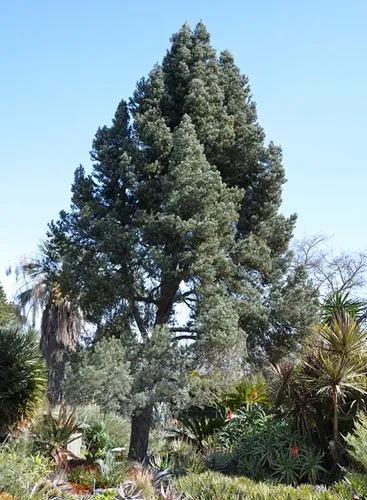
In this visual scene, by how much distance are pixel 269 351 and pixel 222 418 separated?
2792 mm

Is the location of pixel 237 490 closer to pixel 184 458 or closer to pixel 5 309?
pixel 184 458

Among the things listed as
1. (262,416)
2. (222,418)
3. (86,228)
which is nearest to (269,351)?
(222,418)

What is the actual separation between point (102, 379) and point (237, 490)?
6028mm

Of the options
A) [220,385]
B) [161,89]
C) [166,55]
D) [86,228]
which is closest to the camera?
[220,385]

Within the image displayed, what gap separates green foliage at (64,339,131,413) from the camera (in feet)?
48.9

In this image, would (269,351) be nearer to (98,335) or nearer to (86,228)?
(98,335)

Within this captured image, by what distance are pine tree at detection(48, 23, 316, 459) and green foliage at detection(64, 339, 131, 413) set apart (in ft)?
1.72

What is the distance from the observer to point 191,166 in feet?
56.3

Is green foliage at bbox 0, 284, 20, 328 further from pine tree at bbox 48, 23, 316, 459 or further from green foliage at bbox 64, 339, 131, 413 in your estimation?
green foliage at bbox 64, 339, 131, 413

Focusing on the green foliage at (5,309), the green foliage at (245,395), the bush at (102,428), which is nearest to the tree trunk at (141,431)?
the bush at (102,428)

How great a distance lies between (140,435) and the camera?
671 inches

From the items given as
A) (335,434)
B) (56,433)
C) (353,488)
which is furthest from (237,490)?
(56,433)

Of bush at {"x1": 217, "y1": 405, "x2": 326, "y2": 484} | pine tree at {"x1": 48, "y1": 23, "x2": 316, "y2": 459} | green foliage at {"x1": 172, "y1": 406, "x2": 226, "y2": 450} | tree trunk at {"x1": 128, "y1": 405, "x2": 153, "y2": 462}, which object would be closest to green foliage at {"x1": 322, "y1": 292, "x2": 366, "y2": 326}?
pine tree at {"x1": 48, "y1": 23, "x2": 316, "y2": 459}

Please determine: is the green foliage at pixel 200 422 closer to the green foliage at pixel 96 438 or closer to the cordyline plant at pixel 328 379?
the green foliage at pixel 96 438
